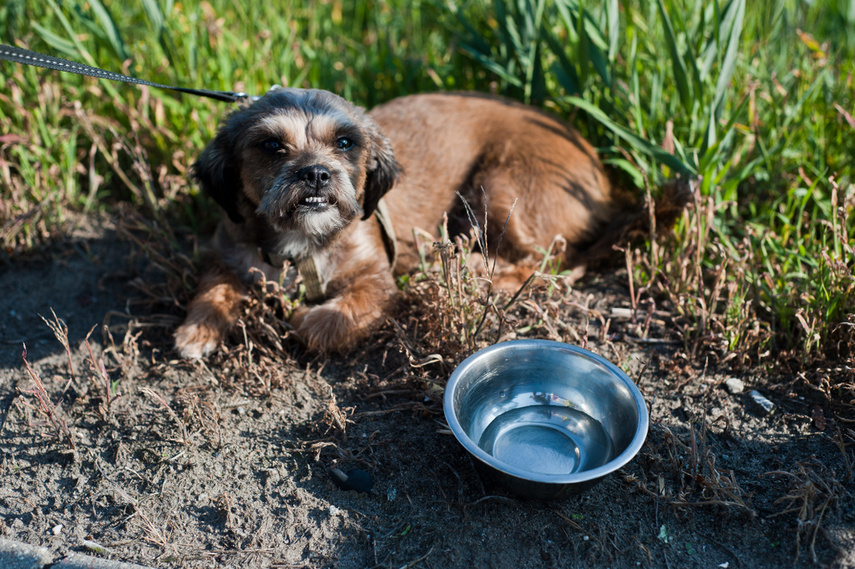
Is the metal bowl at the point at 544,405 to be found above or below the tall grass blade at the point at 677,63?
below

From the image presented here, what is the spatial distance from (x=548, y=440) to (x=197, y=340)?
1.87 metres

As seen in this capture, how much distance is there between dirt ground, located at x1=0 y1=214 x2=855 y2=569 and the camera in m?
2.50

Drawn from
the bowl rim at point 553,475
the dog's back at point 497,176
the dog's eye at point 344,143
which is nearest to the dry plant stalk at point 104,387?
the dog's eye at point 344,143

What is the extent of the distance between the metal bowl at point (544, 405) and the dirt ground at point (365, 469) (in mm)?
155

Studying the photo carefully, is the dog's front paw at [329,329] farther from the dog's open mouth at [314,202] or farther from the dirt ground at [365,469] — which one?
the dog's open mouth at [314,202]

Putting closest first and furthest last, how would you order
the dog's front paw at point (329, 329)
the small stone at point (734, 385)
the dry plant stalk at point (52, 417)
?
the dry plant stalk at point (52, 417)
the small stone at point (734, 385)
the dog's front paw at point (329, 329)

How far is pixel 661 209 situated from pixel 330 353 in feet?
6.88

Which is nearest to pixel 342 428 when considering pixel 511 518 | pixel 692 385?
pixel 511 518

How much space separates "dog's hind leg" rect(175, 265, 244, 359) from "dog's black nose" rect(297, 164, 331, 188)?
0.98 metres

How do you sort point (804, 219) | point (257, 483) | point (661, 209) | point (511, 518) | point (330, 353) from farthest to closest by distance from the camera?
1. point (804, 219)
2. point (661, 209)
3. point (330, 353)
4. point (257, 483)
5. point (511, 518)

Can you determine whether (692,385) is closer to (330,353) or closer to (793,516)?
(793,516)

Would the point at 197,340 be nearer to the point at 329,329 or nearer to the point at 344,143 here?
the point at 329,329

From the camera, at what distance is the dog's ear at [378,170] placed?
341cm

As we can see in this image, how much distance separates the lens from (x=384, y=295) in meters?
3.68
